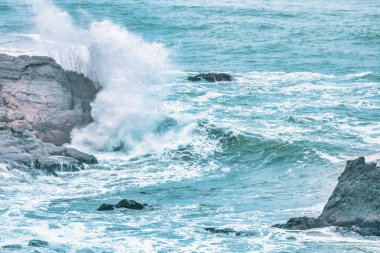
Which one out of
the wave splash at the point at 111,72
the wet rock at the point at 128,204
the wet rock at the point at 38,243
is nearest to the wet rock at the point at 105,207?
the wet rock at the point at 128,204

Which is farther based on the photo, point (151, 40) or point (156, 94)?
point (151, 40)

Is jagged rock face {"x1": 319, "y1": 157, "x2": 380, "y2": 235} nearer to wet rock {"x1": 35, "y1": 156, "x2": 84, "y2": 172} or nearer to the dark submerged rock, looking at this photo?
the dark submerged rock

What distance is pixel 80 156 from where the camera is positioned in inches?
715

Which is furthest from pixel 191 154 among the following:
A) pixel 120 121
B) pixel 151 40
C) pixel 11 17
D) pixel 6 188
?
→ pixel 11 17

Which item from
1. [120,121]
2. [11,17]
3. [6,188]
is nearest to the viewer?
[6,188]

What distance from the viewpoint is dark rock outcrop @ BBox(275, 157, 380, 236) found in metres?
13.1

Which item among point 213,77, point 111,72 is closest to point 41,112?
point 111,72

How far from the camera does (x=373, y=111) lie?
2359cm

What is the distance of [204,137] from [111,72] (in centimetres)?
417

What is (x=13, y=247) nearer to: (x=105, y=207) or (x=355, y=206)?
(x=105, y=207)

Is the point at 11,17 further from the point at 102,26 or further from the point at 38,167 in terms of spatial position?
the point at 38,167

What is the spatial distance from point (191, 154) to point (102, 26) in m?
8.23

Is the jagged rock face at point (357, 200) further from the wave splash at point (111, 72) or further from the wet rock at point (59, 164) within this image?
the wave splash at point (111, 72)

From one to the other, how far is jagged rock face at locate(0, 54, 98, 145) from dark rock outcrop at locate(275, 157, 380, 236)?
7.31 m
